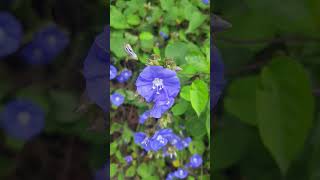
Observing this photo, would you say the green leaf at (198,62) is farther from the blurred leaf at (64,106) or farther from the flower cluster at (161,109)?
the blurred leaf at (64,106)

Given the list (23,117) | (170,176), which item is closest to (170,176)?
(170,176)

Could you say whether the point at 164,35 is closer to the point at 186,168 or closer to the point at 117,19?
the point at 117,19

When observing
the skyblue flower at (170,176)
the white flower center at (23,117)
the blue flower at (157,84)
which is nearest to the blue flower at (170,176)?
the skyblue flower at (170,176)

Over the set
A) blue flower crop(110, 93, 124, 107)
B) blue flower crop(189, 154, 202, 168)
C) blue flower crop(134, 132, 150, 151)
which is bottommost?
blue flower crop(189, 154, 202, 168)

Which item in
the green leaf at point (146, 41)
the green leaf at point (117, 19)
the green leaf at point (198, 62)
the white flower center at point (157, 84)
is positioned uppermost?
the green leaf at point (117, 19)

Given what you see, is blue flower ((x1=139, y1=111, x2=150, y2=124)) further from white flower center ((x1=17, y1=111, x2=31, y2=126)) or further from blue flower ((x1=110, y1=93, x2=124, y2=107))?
white flower center ((x1=17, y1=111, x2=31, y2=126))

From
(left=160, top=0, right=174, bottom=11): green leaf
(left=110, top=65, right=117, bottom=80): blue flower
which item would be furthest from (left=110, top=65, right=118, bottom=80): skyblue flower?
(left=160, top=0, right=174, bottom=11): green leaf
